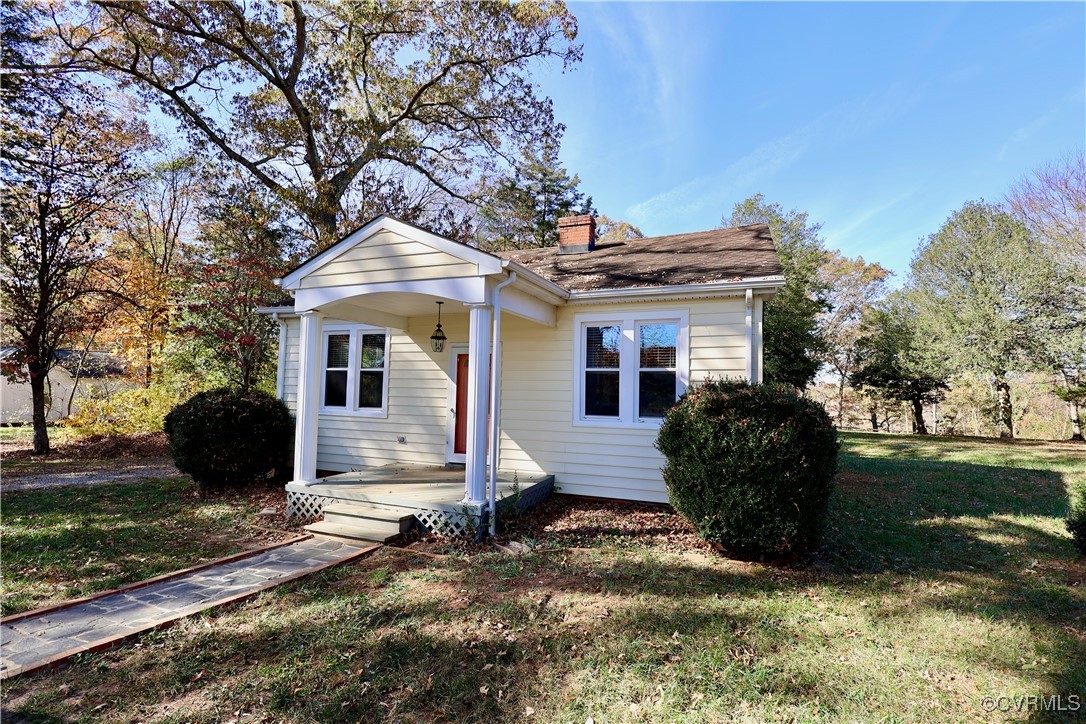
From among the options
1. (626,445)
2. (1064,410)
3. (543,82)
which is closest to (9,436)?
(626,445)

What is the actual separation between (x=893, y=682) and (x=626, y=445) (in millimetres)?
4191

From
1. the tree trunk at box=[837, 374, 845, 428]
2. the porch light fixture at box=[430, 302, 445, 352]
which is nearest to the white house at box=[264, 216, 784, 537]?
the porch light fixture at box=[430, 302, 445, 352]

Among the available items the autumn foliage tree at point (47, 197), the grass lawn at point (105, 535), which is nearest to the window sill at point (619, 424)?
the grass lawn at point (105, 535)

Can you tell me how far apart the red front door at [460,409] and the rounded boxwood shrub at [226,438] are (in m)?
→ 3.14

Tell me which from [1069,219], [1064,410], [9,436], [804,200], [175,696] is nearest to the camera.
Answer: [175,696]

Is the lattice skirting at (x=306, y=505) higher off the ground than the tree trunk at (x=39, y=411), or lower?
lower

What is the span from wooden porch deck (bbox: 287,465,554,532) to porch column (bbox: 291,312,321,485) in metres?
0.26

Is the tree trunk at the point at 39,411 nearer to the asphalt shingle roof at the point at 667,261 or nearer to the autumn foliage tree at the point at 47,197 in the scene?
the autumn foliage tree at the point at 47,197

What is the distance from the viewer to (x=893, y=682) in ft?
9.84

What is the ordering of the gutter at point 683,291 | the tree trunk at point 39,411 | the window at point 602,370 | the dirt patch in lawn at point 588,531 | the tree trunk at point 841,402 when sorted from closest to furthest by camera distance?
1. the dirt patch in lawn at point 588,531
2. the gutter at point 683,291
3. the window at point 602,370
4. the tree trunk at point 39,411
5. the tree trunk at point 841,402

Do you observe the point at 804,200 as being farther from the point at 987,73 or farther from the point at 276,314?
the point at 276,314

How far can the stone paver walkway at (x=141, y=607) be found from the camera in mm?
3277

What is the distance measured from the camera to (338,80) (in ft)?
47.6

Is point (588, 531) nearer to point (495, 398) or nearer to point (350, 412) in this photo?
point (495, 398)
